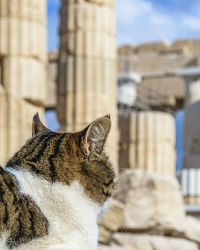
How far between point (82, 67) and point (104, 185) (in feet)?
47.4

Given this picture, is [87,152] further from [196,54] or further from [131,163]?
[196,54]

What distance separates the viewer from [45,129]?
10.6 ft

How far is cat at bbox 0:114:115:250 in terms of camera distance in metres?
2.69

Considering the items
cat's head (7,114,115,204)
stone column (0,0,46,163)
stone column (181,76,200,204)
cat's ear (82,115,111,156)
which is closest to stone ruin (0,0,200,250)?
stone column (0,0,46,163)

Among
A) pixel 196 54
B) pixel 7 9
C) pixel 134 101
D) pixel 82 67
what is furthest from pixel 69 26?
pixel 196 54

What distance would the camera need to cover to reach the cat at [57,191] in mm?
2693

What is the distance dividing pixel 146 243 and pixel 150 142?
10366 mm

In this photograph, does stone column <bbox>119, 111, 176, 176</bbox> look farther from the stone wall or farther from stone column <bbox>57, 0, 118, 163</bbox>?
the stone wall

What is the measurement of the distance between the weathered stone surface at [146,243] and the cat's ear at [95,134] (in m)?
10.2

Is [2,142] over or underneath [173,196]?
over

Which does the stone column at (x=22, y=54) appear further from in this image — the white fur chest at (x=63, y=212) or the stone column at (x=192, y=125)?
the stone column at (x=192, y=125)

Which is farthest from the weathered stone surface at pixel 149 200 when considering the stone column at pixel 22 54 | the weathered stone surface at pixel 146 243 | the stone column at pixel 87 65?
the stone column at pixel 22 54

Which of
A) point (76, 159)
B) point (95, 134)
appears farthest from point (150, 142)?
point (95, 134)

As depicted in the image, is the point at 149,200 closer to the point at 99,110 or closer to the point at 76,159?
the point at 99,110
